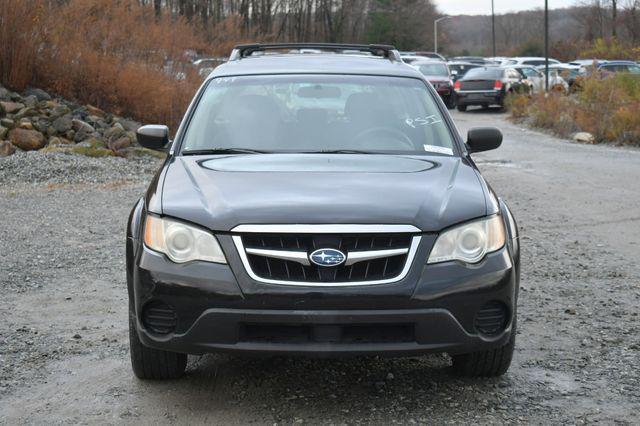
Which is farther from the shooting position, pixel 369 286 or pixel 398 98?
pixel 398 98

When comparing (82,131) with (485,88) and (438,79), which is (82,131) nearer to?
(485,88)

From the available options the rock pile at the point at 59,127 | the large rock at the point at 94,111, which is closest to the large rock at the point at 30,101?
the rock pile at the point at 59,127

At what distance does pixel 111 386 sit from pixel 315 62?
2.56 m

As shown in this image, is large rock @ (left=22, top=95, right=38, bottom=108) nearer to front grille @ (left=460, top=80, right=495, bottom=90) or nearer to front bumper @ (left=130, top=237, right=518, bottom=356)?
front bumper @ (left=130, top=237, right=518, bottom=356)

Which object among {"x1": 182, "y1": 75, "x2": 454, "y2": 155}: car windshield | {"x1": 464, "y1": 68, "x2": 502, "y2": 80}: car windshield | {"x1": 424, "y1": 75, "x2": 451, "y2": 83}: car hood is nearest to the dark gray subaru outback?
{"x1": 182, "y1": 75, "x2": 454, "y2": 155}: car windshield

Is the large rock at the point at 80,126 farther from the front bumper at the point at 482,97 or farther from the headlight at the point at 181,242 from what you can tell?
the front bumper at the point at 482,97

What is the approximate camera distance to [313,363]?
5.03 meters

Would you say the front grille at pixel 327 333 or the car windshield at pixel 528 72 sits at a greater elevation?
the front grille at pixel 327 333

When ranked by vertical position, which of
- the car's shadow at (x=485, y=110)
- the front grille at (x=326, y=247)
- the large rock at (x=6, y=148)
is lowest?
the car's shadow at (x=485, y=110)

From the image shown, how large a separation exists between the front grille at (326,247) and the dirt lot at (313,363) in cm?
66

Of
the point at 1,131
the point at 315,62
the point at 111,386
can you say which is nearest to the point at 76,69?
the point at 1,131

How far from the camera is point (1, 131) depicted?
15922 mm

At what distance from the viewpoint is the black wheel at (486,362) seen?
462 centimetres

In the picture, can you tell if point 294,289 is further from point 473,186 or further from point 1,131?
point 1,131
